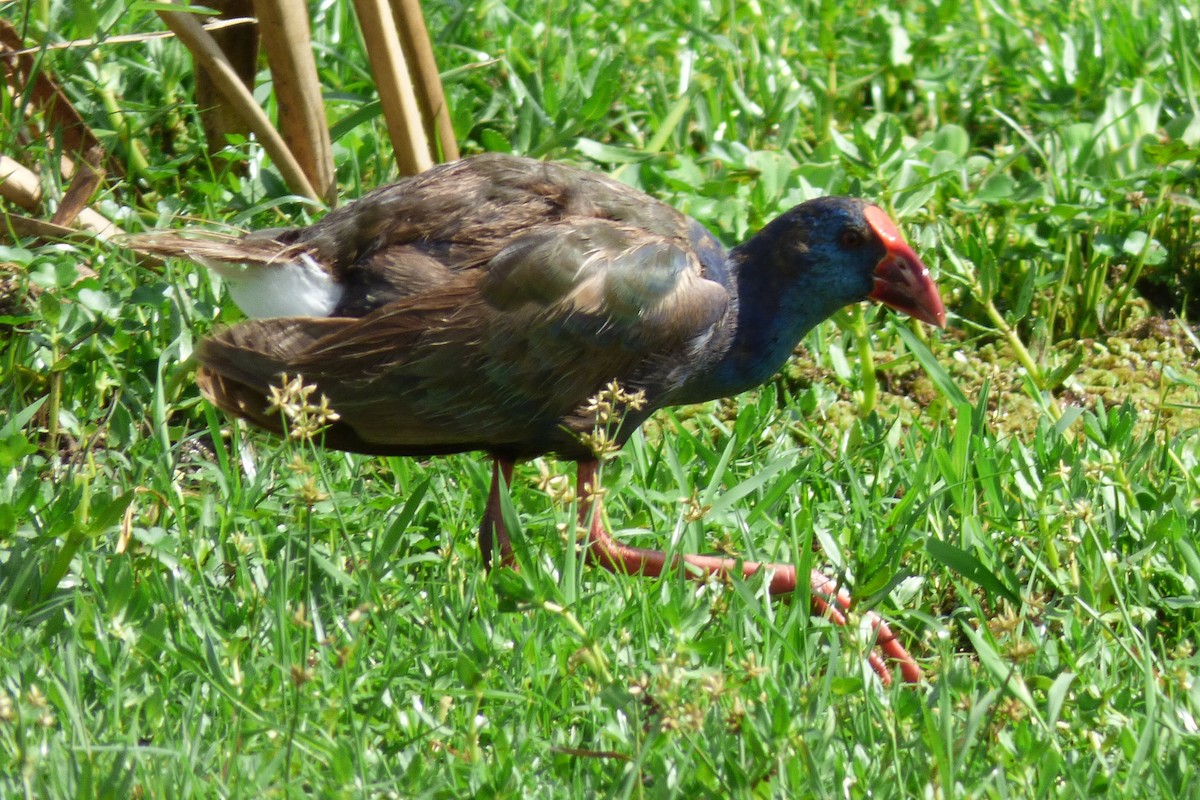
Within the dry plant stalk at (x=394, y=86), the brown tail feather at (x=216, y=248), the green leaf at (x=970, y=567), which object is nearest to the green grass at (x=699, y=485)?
the green leaf at (x=970, y=567)

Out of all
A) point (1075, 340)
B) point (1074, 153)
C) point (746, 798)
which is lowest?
point (1075, 340)

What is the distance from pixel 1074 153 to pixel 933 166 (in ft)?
1.41

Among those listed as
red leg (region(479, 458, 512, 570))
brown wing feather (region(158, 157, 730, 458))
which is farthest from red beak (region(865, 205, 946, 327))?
red leg (region(479, 458, 512, 570))

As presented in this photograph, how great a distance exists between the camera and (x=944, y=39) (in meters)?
4.94

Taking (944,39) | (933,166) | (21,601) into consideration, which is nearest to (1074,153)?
(933,166)

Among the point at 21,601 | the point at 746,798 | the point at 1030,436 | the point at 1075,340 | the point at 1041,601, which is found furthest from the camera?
the point at 1075,340

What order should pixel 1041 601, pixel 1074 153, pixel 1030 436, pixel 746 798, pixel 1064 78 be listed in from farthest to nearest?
pixel 1064 78 < pixel 1074 153 < pixel 1030 436 < pixel 1041 601 < pixel 746 798

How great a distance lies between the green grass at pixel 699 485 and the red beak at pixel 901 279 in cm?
29

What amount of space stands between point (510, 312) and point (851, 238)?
2.62 feet

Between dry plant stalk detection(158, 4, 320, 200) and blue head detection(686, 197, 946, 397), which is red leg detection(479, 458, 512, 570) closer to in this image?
blue head detection(686, 197, 946, 397)

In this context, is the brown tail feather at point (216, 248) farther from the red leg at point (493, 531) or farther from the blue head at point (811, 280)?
the blue head at point (811, 280)

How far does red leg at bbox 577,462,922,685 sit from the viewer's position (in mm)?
2883

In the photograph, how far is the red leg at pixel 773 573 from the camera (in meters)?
2.88

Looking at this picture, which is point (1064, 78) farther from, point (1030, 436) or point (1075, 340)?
point (1030, 436)
